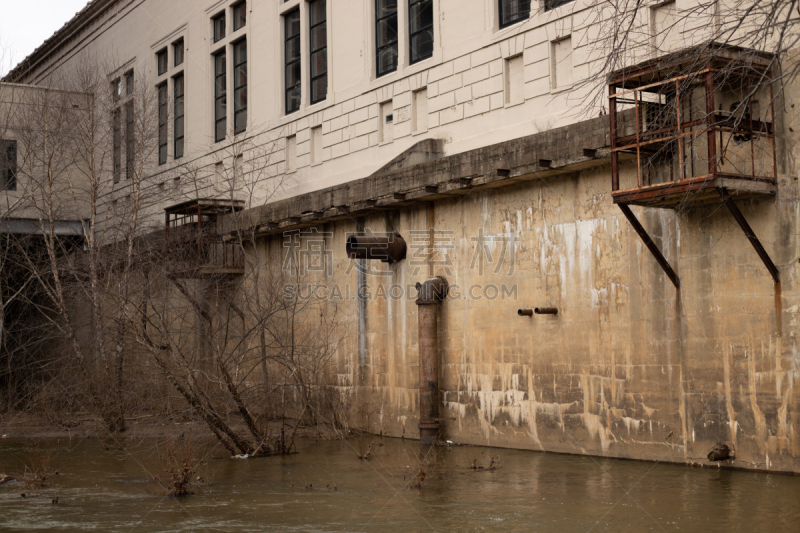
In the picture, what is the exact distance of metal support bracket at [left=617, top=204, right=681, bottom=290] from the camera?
11.8 metres

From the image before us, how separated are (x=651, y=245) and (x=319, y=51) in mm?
13822

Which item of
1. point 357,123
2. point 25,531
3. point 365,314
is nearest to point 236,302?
point 365,314

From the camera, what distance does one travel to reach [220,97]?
1080 inches

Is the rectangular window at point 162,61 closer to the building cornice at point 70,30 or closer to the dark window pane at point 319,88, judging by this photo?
the building cornice at point 70,30

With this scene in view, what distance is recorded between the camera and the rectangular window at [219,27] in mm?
27688

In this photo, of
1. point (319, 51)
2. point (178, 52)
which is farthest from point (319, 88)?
point (178, 52)

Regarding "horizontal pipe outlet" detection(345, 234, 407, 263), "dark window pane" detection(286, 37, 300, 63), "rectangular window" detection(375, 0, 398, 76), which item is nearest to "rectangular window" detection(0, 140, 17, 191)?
"dark window pane" detection(286, 37, 300, 63)

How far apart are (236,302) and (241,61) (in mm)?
9655

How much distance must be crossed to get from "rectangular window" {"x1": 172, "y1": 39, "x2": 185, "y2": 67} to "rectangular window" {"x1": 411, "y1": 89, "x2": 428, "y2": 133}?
41.7ft

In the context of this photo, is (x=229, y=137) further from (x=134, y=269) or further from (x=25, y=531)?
(x=25, y=531)

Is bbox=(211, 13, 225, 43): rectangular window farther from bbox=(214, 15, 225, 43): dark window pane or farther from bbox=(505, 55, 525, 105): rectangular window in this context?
bbox=(505, 55, 525, 105): rectangular window

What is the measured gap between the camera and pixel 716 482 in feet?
35.3

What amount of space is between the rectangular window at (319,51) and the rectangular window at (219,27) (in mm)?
4999

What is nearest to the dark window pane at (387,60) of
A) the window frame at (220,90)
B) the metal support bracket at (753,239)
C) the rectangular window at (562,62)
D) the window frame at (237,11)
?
the rectangular window at (562,62)
